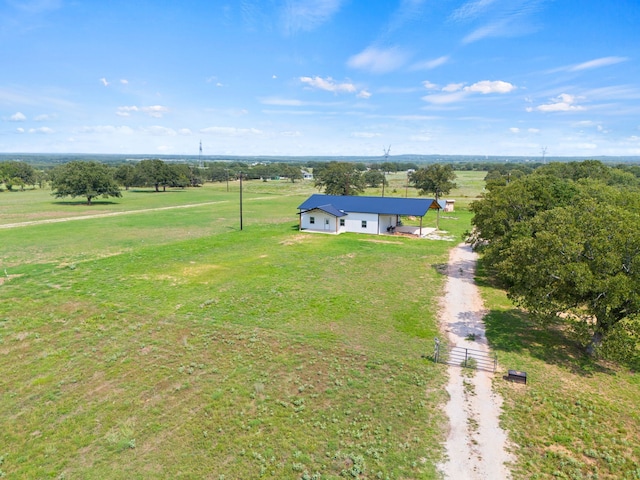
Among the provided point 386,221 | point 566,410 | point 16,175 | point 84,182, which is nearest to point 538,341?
point 566,410

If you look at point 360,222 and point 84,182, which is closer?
point 360,222

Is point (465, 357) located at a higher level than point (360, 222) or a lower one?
lower

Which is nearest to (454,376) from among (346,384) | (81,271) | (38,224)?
(346,384)

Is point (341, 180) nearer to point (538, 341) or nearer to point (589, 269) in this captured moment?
point (538, 341)

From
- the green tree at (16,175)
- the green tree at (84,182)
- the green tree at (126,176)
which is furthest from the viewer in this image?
the green tree at (126,176)

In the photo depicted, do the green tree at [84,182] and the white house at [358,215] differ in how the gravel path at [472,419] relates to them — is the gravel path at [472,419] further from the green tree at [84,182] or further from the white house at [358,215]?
the green tree at [84,182]

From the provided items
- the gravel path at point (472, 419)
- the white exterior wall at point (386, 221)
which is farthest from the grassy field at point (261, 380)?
the white exterior wall at point (386, 221)

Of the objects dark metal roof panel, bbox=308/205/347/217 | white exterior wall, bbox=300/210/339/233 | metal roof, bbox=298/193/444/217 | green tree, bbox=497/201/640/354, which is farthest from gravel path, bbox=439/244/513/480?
white exterior wall, bbox=300/210/339/233
